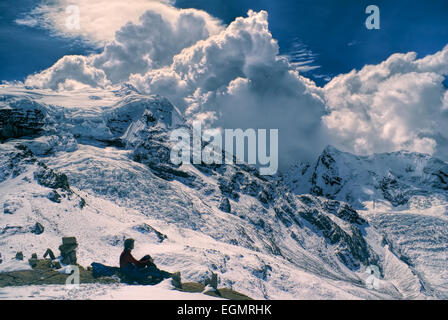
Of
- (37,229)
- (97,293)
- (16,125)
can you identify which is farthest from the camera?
(16,125)

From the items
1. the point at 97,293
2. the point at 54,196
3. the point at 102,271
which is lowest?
the point at 97,293

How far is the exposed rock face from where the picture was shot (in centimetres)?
17788

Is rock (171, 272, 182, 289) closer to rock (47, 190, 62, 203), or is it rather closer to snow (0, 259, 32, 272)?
snow (0, 259, 32, 272)

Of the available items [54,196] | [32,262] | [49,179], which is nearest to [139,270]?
[32,262]

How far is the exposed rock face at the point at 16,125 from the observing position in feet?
584

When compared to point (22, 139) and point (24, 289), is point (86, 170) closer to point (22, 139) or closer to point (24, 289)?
point (22, 139)

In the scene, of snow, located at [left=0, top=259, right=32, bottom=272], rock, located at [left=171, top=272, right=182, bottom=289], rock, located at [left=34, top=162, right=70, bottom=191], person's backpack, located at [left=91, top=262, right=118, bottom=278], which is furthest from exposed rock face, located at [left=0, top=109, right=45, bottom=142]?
rock, located at [left=171, top=272, right=182, bottom=289]

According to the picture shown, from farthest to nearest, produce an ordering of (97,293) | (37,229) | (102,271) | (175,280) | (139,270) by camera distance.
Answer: (37,229)
(102,271)
(139,270)
(175,280)
(97,293)

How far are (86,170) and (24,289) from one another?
142520 mm

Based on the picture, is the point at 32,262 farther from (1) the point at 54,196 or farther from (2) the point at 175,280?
(1) the point at 54,196

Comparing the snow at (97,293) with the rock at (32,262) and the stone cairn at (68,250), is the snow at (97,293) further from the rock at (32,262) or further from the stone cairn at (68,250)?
the stone cairn at (68,250)

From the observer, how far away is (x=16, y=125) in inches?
7264

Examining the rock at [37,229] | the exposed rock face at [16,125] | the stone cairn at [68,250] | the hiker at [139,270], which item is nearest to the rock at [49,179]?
the rock at [37,229]
